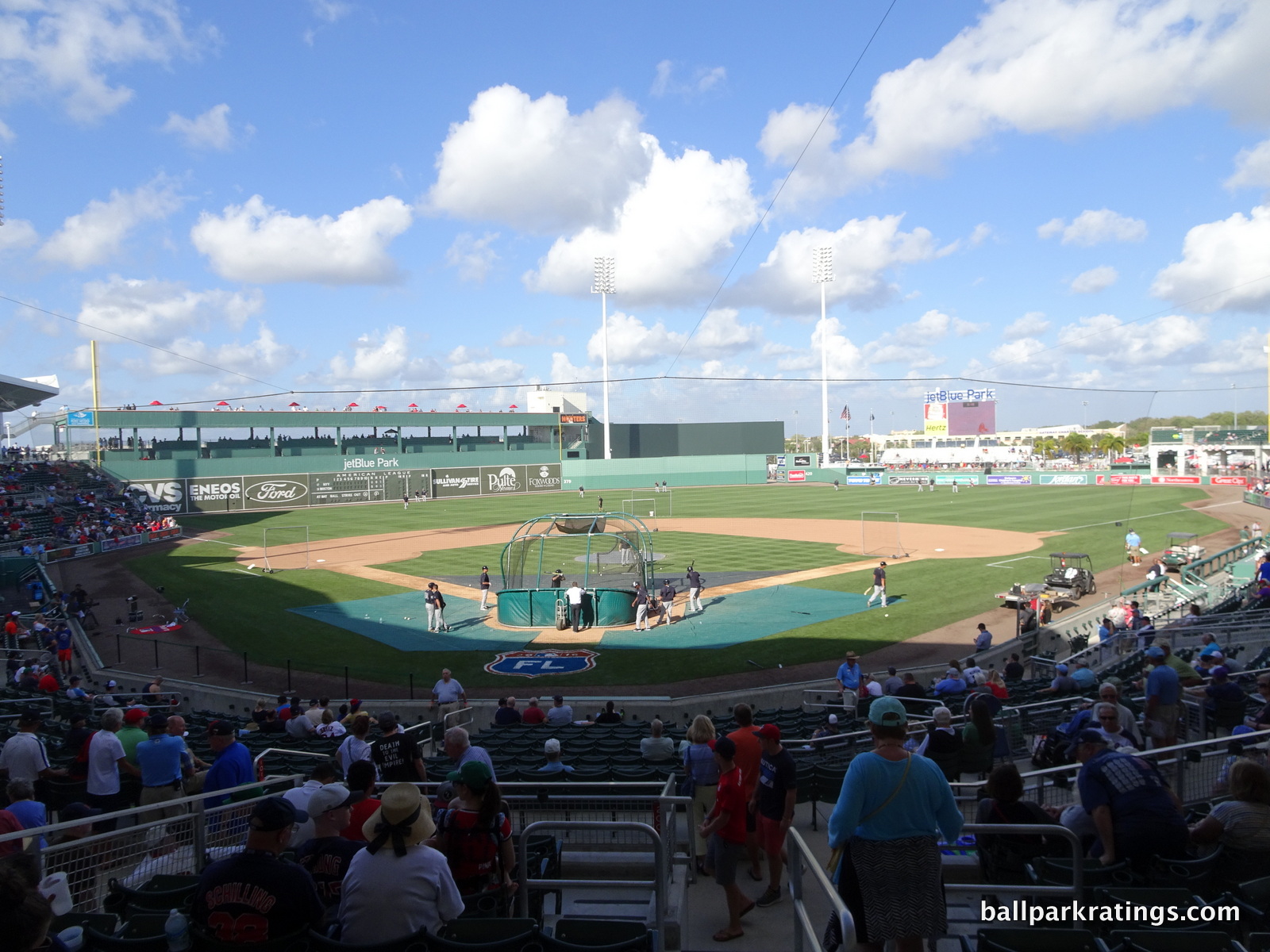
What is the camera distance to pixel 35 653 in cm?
2067

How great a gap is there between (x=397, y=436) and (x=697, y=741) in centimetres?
8384

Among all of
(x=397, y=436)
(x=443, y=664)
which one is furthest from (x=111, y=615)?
(x=397, y=436)

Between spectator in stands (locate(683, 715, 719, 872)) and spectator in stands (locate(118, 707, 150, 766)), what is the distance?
590 centimetres

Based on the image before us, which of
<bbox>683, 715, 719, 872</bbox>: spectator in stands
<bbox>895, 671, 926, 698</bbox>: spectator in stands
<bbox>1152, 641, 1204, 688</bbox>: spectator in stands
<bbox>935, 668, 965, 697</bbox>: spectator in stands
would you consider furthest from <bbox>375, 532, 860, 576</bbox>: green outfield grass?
<bbox>683, 715, 719, 872</bbox>: spectator in stands

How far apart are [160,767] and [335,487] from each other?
68.5m

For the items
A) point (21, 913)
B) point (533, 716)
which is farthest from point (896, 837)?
point (533, 716)

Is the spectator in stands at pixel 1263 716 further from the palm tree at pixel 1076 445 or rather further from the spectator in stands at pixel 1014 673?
the palm tree at pixel 1076 445

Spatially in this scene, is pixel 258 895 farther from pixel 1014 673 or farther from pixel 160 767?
pixel 1014 673

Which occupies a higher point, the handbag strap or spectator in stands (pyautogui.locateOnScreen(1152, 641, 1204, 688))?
the handbag strap

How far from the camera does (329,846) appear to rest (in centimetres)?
→ 464

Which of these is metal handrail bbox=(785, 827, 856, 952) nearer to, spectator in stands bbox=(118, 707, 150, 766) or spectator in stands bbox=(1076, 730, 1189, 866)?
spectator in stands bbox=(1076, 730, 1189, 866)

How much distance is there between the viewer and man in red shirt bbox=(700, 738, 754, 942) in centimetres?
544

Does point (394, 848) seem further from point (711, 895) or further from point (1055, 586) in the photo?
point (1055, 586)

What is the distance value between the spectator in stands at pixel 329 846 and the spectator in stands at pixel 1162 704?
8.46 metres
